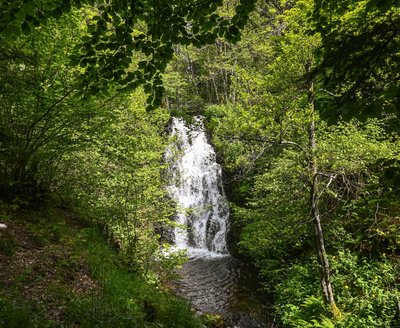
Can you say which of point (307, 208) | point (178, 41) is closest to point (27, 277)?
point (178, 41)

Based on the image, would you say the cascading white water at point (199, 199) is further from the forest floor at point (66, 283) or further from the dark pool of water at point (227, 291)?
the forest floor at point (66, 283)

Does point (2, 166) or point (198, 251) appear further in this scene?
point (198, 251)

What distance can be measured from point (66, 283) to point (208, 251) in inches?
431

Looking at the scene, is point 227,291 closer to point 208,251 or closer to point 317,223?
point 317,223

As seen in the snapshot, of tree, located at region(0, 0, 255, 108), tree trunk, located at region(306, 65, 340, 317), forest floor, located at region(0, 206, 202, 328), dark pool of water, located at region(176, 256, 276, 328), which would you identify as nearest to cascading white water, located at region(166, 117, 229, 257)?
dark pool of water, located at region(176, 256, 276, 328)

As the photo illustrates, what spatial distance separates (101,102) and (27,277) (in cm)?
366

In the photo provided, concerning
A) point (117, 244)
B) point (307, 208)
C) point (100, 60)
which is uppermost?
point (100, 60)

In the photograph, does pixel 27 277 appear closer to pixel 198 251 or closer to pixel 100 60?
pixel 100 60

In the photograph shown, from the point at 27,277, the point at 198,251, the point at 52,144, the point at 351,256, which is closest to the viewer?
the point at 27,277

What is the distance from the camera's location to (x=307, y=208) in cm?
820

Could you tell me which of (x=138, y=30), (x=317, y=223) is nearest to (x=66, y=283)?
(x=138, y=30)

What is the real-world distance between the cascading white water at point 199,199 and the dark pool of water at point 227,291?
7.25ft

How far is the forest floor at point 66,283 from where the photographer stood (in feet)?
13.3

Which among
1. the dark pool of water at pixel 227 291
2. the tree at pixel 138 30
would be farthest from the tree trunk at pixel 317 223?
the tree at pixel 138 30
